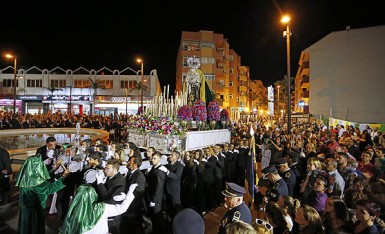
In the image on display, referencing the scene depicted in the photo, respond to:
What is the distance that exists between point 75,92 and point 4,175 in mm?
49215

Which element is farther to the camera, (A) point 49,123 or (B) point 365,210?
(A) point 49,123

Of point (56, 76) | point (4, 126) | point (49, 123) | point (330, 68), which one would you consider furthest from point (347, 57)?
point (56, 76)

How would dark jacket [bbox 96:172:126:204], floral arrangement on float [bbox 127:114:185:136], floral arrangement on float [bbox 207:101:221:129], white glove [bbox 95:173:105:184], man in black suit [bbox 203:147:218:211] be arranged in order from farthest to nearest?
1. floral arrangement on float [bbox 207:101:221:129]
2. floral arrangement on float [bbox 127:114:185:136]
3. man in black suit [bbox 203:147:218:211]
4. white glove [bbox 95:173:105:184]
5. dark jacket [bbox 96:172:126:204]

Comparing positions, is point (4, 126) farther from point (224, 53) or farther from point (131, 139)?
point (224, 53)

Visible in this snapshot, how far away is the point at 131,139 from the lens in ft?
35.9

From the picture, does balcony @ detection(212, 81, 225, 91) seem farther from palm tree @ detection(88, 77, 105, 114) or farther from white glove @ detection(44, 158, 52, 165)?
white glove @ detection(44, 158, 52, 165)

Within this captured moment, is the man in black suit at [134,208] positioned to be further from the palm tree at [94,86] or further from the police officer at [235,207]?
the palm tree at [94,86]

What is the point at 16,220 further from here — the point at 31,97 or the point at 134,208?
the point at 31,97

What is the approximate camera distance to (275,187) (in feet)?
14.4

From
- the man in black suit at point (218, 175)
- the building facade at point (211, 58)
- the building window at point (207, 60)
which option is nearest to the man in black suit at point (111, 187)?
the man in black suit at point (218, 175)

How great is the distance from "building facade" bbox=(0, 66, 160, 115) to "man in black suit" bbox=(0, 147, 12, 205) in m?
43.5

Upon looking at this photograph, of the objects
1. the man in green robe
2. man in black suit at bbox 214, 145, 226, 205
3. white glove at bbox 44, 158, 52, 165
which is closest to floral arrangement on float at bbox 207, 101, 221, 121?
man in black suit at bbox 214, 145, 226, 205

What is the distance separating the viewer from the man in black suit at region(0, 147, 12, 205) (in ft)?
21.9

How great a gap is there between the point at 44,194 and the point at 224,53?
54.6 meters
